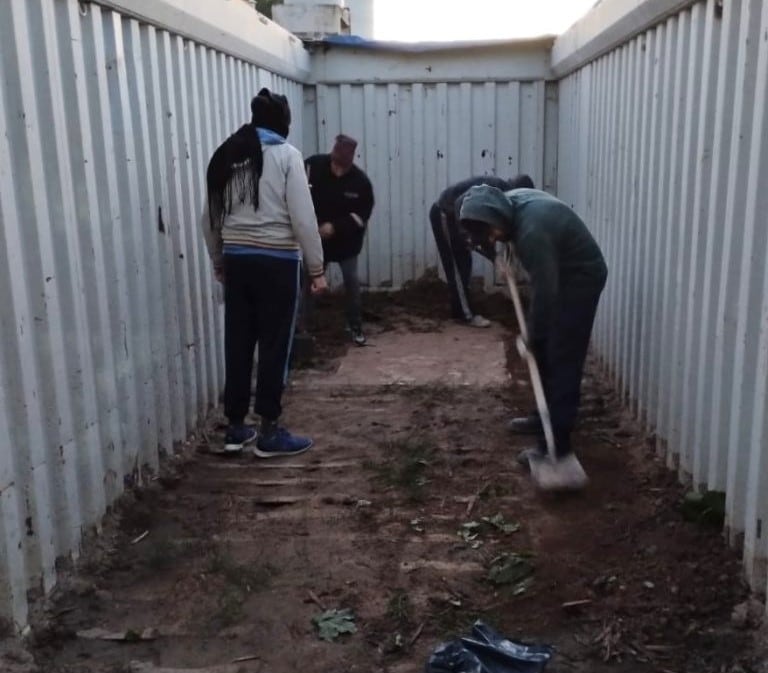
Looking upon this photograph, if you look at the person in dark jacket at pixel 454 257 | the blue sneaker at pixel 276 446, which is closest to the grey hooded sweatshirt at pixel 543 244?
the blue sneaker at pixel 276 446

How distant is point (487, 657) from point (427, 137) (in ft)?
23.0

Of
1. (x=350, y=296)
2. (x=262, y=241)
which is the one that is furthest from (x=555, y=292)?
(x=350, y=296)

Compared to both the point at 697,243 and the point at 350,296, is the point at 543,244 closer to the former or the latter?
the point at 697,243

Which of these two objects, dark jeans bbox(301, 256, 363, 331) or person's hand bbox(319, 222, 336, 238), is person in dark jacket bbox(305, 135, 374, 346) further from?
dark jeans bbox(301, 256, 363, 331)

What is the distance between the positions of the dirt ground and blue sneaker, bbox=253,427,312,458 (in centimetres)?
7

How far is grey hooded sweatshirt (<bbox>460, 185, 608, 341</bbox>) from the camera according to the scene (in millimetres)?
4195

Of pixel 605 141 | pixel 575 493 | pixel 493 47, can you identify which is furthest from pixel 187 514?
pixel 493 47

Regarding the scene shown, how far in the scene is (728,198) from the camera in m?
3.56

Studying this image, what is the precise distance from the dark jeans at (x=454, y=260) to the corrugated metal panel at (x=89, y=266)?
3.15 m

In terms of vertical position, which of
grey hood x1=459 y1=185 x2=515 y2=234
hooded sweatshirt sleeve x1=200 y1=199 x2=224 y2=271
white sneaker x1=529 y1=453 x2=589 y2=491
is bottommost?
white sneaker x1=529 y1=453 x2=589 y2=491

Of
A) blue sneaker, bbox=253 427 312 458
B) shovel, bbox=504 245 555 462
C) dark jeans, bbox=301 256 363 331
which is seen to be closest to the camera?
shovel, bbox=504 245 555 462

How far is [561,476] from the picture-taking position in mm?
4312

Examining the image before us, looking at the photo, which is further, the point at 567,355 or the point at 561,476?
the point at 567,355

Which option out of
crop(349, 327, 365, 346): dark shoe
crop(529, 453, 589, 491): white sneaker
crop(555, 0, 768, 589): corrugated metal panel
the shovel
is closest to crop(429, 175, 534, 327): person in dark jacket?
crop(349, 327, 365, 346): dark shoe
